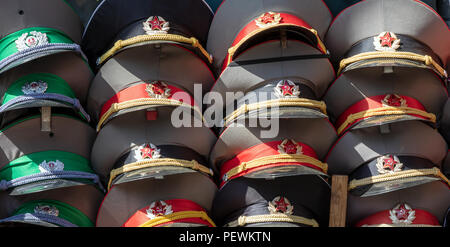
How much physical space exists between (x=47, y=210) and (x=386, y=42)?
1576mm

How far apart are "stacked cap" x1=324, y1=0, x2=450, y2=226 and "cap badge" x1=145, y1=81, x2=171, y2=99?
2.31 feet

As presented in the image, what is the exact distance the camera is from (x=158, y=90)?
329cm

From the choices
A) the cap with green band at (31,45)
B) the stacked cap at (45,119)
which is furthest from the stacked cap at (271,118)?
the cap with green band at (31,45)

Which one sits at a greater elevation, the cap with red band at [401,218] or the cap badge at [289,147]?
the cap badge at [289,147]

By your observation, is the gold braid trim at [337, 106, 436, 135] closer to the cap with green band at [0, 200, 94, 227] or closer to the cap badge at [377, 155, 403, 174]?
the cap badge at [377, 155, 403, 174]

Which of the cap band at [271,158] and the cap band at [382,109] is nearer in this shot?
the cap band at [271,158]

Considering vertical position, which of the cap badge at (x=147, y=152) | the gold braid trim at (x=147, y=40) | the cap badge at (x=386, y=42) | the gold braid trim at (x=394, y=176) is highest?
the cap badge at (x=386, y=42)

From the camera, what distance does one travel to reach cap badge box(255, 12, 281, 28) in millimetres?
3342

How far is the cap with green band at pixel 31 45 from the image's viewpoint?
10.6ft

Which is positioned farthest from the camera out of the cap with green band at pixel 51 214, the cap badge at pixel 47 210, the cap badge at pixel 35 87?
the cap badge at pixel 35 87

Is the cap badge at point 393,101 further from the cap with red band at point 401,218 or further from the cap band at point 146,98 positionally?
the cap band at point 146,98

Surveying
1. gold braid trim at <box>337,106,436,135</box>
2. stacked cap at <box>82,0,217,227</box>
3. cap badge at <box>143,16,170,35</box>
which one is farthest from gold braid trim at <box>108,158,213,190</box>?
gold braid trim at <box>337,106,436,135</box>

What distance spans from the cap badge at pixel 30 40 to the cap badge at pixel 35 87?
0.15 meters
